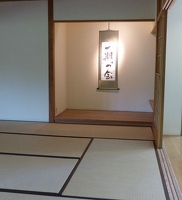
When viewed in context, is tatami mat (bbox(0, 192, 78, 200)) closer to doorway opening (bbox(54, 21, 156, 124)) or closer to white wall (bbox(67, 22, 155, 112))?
doorway opening (bbox(54, 21, 156, 124))

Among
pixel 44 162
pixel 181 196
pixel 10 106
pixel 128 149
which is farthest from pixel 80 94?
pixel 181 196

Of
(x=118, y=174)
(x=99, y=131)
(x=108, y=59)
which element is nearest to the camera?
(x=118, y=174)

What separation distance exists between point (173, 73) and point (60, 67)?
259 centimetres

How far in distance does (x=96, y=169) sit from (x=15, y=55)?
11.2ft

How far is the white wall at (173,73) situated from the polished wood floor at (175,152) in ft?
0.93

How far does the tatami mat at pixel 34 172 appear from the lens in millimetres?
2572

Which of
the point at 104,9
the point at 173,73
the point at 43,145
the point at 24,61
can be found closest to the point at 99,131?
the point at 43,145

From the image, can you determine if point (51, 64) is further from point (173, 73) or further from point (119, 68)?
point (173, 73)

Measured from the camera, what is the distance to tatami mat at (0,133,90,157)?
11.7 ft

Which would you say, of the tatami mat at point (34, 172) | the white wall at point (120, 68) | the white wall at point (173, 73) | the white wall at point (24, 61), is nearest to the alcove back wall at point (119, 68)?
the white wall at point (120, 68)

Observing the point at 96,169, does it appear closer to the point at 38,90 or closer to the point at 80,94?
the point at 38,90

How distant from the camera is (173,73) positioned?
450 centimetres

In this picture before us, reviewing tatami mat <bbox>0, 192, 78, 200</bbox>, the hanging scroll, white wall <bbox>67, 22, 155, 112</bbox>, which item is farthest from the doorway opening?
tatami mat <bbox>0, 192, 78, 200</bbox>

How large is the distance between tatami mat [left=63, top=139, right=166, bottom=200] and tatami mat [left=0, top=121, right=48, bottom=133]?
4.77 feet
